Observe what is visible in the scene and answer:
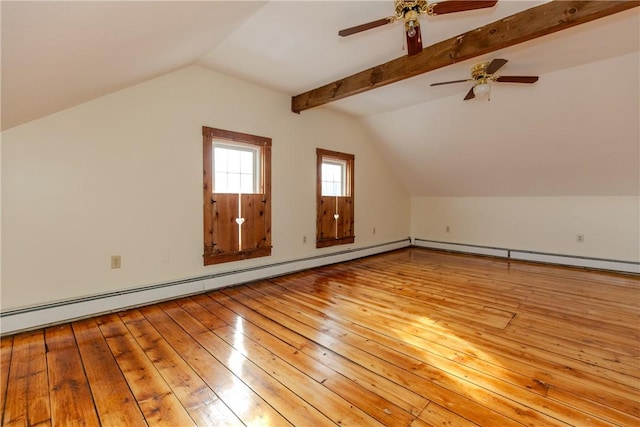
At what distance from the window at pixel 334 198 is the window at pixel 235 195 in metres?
1.01

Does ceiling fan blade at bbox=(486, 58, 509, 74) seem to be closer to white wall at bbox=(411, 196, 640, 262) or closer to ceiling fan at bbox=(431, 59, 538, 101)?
ceiling fan at bbox=(431, 59, 538, 101)

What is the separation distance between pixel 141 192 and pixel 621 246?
662cm

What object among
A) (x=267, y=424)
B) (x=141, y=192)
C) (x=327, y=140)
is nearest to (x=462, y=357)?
(x=267, y=424)

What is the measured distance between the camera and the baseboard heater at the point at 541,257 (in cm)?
434

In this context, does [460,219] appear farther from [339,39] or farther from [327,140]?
[339,39]

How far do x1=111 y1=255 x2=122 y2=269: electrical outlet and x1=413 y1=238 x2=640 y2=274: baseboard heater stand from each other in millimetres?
5806

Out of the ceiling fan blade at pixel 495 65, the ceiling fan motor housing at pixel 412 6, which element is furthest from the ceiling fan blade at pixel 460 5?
the ceiling fan blade at pixel 495 65

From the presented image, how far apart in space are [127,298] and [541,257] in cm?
621

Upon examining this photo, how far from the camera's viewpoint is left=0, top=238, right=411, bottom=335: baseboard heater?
2344 millimetres

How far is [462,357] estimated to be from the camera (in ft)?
6.66

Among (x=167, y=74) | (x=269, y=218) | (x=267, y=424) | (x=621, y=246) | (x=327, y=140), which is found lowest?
(x=267, y=424)

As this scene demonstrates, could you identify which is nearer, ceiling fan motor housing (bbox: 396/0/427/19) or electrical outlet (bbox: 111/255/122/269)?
ceiling fan motor housing (bbox: 396/0/427/19)

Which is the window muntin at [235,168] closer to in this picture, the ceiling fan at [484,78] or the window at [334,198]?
the window at [334,198]

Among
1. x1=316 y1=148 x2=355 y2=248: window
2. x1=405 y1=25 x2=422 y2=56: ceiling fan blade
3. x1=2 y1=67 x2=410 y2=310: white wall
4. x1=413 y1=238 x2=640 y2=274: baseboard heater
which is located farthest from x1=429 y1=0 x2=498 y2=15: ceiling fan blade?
x1=413 y1=238 x2=640 y2=274: baseboard heater
